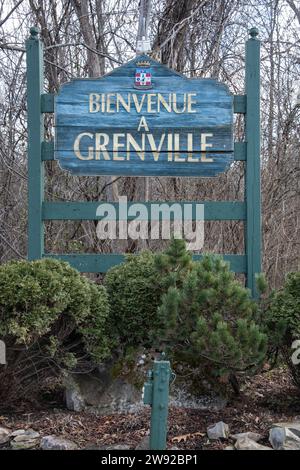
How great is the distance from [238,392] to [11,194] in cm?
575

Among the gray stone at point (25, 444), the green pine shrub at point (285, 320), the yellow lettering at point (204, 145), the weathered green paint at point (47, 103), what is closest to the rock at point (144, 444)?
the gray stone at point (25, 444)

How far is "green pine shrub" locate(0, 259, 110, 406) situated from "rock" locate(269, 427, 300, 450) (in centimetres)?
124

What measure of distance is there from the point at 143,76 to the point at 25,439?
3.17 meters

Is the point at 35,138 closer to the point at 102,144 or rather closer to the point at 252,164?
the point at 102,144

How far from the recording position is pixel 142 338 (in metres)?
4.38

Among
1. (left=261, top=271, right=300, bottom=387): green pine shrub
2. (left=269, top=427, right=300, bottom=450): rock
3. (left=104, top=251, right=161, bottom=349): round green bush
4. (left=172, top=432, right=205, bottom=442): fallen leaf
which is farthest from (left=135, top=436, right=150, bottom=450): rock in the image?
(left=261, top=271, right=300, bottom=387): green pine shrub

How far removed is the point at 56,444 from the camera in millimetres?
3627

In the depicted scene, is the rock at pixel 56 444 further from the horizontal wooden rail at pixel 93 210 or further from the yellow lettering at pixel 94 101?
the yellow lettering at pixel 94 101

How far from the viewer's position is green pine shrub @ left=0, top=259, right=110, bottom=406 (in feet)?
12.7

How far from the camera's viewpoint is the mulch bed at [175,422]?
12.3ft

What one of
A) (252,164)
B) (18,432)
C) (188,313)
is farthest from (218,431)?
(252,164)

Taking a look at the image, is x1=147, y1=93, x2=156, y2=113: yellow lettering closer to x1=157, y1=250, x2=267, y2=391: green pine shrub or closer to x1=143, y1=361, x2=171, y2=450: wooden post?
x1=157, y1=250, x2=267, y2=391: green pine shrub
